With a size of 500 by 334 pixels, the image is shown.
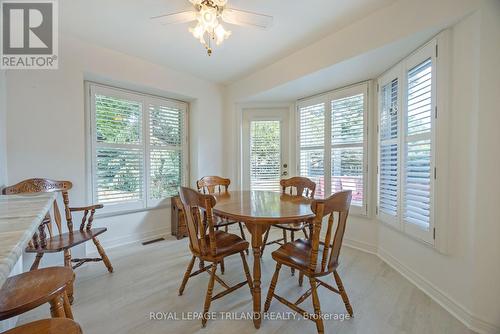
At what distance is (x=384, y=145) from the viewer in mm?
2473

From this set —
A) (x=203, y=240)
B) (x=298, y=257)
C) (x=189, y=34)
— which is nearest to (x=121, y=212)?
(x=203, y=240)

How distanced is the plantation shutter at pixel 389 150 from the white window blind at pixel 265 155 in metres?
1.54

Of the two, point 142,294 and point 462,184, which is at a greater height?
point 462,184

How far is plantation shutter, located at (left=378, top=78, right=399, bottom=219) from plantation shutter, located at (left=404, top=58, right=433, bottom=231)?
159 mm

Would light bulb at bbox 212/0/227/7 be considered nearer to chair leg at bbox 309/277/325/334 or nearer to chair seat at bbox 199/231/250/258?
chair seat at bbox 199/231/250/258

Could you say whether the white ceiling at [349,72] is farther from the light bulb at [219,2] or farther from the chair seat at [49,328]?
the chair seat at [49,328]

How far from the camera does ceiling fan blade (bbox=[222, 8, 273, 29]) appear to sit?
63.4 inches

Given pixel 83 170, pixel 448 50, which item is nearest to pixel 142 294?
pixel 83 170

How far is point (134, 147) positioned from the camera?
305cm

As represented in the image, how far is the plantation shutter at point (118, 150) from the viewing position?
2.78 m

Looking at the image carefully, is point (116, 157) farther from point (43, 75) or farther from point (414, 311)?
point (414, 311)

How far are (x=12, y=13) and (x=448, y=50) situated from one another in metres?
3.53

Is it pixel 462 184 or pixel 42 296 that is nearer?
pixel 42 296

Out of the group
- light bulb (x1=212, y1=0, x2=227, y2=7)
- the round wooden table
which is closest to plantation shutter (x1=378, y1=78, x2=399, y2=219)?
the round wooden table
